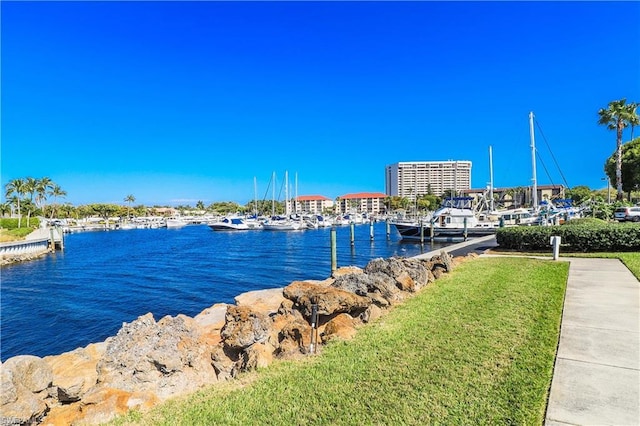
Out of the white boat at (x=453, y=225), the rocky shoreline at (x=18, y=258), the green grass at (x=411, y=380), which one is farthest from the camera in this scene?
the white boat at (x=453, y=225)

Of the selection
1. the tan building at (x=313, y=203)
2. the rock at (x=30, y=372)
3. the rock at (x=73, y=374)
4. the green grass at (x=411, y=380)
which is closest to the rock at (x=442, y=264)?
the green grass at (x=411, y=380)

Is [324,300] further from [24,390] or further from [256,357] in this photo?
[24,390]

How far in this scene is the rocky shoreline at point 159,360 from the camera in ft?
13.8

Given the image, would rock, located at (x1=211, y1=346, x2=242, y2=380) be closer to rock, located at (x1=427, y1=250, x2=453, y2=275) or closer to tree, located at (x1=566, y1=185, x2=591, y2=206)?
rock, located at (x1=427, y1=250, x2=453, y2=275)

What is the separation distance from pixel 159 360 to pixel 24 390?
1.47m

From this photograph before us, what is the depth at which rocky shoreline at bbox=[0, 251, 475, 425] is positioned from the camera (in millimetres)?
4203

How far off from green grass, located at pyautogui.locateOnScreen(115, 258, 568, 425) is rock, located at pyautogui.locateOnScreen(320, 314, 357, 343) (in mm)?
242

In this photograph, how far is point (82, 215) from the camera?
393 feet

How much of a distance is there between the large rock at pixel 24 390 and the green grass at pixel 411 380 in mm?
976

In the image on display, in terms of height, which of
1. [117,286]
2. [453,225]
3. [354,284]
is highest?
[453,225]

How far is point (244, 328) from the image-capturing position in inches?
227

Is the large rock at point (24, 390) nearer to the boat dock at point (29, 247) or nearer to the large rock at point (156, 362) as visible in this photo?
the large rock at point (156, 362)

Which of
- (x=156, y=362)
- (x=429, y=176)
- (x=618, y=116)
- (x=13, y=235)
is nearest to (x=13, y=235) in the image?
(x=13, y=235)

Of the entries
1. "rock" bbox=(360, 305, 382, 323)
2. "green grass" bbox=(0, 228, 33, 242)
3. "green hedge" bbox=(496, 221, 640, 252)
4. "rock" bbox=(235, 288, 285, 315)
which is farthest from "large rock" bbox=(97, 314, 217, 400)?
"green grass" bbox=(0, 228, 33, 242)
